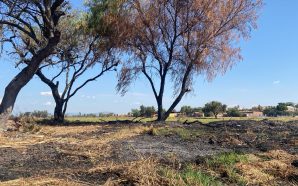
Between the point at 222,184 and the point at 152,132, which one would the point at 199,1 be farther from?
the point at 222,184

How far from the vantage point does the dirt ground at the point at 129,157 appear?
6195 millimetres

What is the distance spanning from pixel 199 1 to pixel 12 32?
9418 mm

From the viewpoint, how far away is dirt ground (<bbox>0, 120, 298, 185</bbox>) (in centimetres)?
620

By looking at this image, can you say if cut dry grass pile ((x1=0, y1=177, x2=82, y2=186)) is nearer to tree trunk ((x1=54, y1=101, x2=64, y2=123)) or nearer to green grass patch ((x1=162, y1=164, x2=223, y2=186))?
green grass patch ((x1=162, y1=164, x2=223, y2=186))

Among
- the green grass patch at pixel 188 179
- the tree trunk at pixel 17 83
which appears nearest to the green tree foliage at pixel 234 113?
the tree trunk at pixel 17 83

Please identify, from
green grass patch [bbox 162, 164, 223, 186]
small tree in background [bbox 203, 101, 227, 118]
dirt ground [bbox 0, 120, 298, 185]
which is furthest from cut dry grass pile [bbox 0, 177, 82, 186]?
small tree in background [bbox 203, 101, 227, 118]

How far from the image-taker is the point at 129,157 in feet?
27.4

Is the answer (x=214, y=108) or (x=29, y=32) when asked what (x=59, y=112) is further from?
(x=214, y=108)

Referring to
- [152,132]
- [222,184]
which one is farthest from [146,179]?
[152,132]

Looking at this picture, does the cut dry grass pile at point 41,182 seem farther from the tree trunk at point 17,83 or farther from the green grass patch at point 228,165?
the tree trunk at point 17,83

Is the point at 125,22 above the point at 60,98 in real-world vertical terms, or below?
above

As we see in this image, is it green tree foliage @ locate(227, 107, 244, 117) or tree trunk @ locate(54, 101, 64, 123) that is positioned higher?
green tree foliage @ locate(227, 107, 244, 117)

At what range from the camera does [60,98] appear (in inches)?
977

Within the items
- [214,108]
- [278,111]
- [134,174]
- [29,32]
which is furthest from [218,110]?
[134,174]
